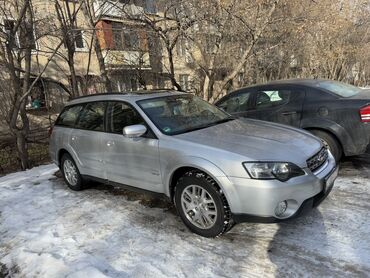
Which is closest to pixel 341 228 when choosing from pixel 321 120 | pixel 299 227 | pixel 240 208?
pixel 299 227

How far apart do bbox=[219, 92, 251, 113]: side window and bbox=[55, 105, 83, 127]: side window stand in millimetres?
2842

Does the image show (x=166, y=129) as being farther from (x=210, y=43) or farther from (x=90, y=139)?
(x=210, y=43)

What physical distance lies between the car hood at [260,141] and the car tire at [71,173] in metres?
2.41

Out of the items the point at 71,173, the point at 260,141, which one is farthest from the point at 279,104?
the point at 71,173

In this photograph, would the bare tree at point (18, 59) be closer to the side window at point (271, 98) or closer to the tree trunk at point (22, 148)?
the tree trunk at point (22, 148)

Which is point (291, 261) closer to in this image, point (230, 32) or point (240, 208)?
point (240, 208)

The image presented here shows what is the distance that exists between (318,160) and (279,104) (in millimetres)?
2462

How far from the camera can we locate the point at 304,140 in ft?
12.6

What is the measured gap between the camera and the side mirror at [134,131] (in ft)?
12.7

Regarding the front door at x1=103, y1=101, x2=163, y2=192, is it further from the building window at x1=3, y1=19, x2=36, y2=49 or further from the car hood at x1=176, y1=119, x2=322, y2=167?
the building window at x1=3, y1=19, x2=36, y2=49

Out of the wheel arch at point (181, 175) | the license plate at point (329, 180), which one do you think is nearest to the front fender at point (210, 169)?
the wheel arch at point (181, 175)

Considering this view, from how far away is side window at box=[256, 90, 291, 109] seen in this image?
593 centimetres

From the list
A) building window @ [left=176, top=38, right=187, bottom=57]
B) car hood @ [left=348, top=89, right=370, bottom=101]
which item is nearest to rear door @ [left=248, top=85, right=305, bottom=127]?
car hood @ [left=348, top=89, right=370, bottom=101]

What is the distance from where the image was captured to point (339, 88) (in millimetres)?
5793
